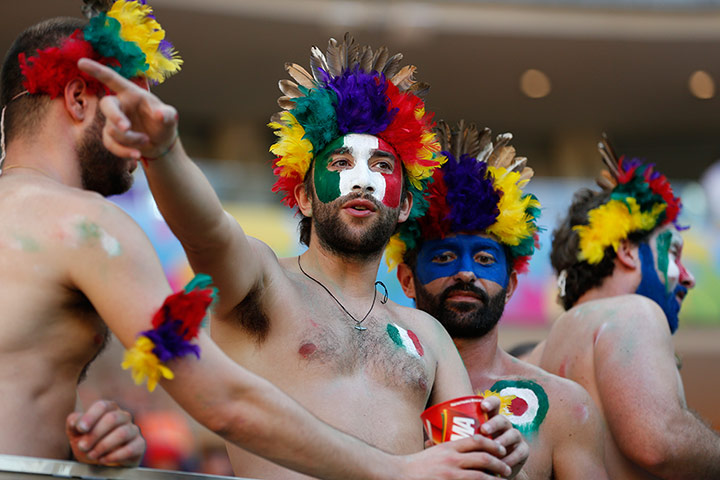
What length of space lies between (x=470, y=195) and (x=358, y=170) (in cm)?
99

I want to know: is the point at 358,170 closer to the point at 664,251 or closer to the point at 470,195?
the point at 470,195

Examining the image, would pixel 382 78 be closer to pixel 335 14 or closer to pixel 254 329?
pixel 254 329

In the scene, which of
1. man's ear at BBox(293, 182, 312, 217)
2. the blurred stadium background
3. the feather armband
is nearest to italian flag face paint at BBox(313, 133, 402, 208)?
man's ear at BBox(293, 182, 312, 217)

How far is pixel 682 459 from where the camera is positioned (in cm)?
416

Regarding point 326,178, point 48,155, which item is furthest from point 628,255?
point 48,155

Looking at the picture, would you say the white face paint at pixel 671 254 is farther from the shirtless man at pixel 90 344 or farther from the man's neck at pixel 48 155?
the man's neck at pixel 48 155

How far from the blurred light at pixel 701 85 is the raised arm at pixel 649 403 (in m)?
13.0

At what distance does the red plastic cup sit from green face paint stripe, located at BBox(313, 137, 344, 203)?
1.05 m

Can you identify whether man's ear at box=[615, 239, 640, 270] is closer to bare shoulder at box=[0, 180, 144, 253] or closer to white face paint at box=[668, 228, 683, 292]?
white face paint at box=[668, 228, 683, 292]

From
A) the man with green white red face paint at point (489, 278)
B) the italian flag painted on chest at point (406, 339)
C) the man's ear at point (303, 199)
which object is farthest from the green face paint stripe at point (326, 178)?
the man with green white red face paint at point (489, 278)

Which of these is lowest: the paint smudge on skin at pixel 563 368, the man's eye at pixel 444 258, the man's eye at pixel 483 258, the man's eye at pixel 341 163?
the paint smudge on skin at pixel 563 368

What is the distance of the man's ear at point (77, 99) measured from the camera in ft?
9.32

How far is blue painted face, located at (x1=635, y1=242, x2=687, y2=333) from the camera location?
16.5 feet

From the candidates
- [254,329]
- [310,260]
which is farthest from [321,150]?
[254,329]
